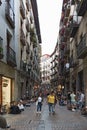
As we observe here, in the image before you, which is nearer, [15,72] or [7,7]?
[7,7]

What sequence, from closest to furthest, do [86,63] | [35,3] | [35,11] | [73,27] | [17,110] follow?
[17,110]
[86,63]
[73,27]
[35,3]
[35,11]

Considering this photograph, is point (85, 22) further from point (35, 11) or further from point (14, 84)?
point (35, 11)

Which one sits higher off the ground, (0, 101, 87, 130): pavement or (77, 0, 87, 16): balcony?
(77, 0, 87, 16): balcony

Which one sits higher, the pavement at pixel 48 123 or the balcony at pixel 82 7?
the balcony at pixel 82 7

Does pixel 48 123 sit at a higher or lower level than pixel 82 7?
lower

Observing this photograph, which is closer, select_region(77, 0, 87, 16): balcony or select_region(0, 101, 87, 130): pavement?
select_region(0, 101, 87, 130): pavement

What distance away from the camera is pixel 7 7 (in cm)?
2391

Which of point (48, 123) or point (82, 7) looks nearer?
point (48, 123)

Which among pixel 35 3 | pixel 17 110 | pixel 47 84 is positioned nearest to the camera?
pixel 17 110

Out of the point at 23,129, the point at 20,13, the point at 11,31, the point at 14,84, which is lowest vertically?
the point at 23,129

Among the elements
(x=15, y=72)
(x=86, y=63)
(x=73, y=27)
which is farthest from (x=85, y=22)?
(x=15, y=72)

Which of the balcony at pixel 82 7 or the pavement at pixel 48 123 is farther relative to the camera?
the balcony at pixel 82 7

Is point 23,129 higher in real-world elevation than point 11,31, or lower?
lower

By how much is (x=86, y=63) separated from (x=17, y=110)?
6.95 m
